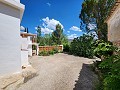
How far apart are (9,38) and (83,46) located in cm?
1654

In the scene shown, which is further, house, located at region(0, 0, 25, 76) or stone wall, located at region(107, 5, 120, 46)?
stone wall, located at region(107, 5, 120, 46)

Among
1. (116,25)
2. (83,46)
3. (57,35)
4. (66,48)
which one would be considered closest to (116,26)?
(116,25)

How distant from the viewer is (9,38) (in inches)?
303

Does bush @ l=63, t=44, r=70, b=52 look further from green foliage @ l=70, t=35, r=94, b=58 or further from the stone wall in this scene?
the stone wall

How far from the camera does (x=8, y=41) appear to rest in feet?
25.1

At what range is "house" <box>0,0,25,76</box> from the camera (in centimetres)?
734

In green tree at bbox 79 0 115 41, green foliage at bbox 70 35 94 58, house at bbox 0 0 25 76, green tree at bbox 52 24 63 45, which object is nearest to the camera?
house at bbox 0 0 25 76

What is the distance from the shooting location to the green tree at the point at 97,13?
75.3 feet

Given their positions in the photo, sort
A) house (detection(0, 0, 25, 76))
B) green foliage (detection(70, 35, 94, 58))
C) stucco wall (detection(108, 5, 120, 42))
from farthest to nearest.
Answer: green foliage (detection(70, 35, 94, 58)) < stucco wall (detection(108, 5, 120, 42)) < house (detection(0, 0, 25, 76))

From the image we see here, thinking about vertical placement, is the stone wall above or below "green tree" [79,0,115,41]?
below

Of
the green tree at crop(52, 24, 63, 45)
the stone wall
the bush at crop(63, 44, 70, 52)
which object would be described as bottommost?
the bush at crop(63, 44, 70, 52)

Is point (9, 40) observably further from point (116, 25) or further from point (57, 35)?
point (57, 35)

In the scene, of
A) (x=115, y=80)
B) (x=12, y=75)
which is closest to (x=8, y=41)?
(x=12, y=75)

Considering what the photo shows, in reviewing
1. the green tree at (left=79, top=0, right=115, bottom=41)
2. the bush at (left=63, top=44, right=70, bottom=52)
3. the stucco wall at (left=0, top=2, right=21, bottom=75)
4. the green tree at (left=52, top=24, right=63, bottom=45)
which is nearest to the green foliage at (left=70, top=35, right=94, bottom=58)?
the green tree at (left=79, top=0, right=115, bottom=41)
